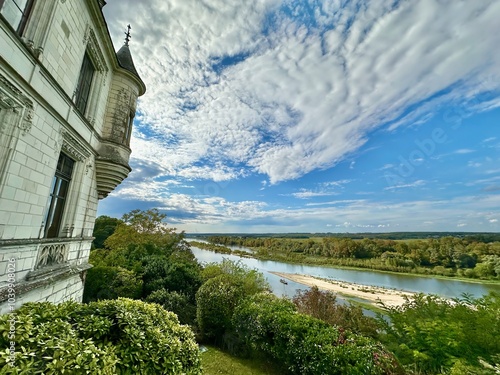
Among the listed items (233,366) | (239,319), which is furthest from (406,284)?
(233,366)

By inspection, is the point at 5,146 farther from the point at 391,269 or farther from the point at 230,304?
the point at 391,269

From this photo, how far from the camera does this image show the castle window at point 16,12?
336 centimetres

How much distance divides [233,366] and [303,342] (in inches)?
128

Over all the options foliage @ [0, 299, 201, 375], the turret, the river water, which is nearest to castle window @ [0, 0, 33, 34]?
the turret

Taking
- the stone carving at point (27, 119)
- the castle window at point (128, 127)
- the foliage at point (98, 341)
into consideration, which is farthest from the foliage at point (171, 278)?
the stone carving at point (27, 119)

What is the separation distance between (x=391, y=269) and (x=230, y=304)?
188ft

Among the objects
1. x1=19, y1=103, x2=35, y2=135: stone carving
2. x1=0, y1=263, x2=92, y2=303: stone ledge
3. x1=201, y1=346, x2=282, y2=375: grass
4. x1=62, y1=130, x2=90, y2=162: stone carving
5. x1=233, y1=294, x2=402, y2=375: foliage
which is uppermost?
x1=62, y1=130, x2=90, y2=162: stone carving

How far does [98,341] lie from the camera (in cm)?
281

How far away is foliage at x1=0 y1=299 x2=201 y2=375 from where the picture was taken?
210 centimetres

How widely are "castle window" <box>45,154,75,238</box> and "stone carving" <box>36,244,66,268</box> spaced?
34 centimetres

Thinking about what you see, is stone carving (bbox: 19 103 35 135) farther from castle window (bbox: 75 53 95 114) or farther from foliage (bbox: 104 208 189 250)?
foliage (bbox: 104 208 189 250)

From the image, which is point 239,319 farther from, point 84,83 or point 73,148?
point 84,83

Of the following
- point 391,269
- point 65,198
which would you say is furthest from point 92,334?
point 391,269

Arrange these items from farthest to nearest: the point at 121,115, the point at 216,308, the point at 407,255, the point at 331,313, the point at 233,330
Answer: the point at 407,255 → the point at 331,313 → the point at 216,308 → the point at 233,330 → the point at 121,115
